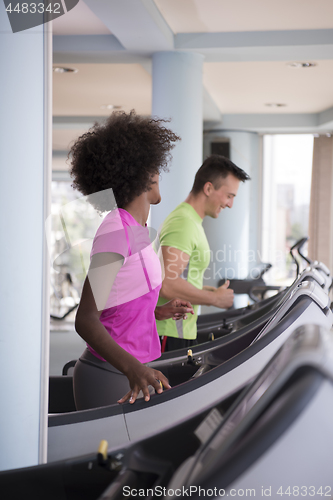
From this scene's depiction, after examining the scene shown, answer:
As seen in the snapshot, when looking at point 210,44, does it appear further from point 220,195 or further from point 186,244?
point 186,244

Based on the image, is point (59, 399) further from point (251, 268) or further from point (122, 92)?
point (251, 268)

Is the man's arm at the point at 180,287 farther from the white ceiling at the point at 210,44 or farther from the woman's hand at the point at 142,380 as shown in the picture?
the white ceiling at the point at 210,44

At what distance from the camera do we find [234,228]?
20.5 feet

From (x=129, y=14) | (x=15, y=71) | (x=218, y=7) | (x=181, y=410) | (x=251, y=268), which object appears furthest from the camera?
(x=251, y=268)

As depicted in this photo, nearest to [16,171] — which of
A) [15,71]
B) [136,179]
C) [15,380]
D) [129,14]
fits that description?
[15,71]

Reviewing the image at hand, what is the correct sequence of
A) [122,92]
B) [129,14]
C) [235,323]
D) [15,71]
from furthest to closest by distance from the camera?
1. [122,92]
2. [129,14]
3. [235,323]
4. [15,71]

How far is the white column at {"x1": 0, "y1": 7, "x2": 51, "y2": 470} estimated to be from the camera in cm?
83

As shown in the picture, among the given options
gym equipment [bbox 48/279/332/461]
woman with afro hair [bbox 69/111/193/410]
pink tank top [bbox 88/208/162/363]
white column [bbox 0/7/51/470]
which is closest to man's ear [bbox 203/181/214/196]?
woman with afro hair [bbox 69/111/193/410]

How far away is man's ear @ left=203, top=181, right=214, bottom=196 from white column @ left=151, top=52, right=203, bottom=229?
4.02 ft

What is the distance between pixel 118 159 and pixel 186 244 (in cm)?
69

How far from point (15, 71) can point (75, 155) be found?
0.59m

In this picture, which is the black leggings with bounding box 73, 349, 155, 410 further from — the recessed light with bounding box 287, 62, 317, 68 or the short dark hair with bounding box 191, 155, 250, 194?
the recessed light with bounding box 287, 62, 317, 68

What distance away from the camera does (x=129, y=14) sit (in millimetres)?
2818

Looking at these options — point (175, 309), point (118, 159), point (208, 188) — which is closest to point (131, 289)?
point (118, 159)
